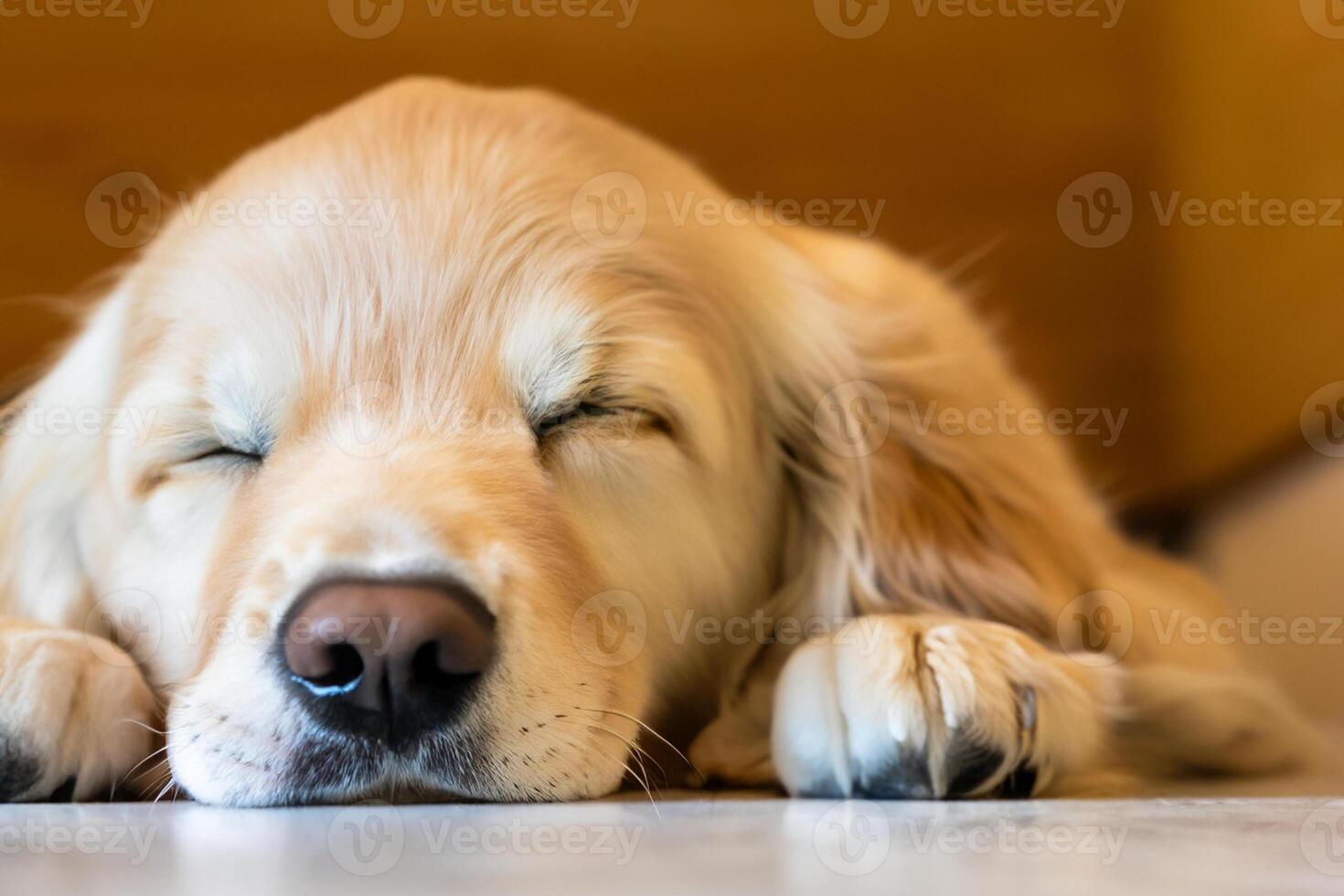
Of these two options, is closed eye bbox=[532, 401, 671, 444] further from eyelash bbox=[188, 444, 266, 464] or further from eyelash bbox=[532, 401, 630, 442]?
eyelash bbox=[188, 444, 266, 464]

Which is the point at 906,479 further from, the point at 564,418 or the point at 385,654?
the point at 385,654

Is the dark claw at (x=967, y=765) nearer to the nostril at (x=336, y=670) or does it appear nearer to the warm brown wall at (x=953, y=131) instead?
the nostril at (x=336, y=670)

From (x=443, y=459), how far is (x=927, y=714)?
2.33ft

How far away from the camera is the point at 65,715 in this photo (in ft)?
5.58

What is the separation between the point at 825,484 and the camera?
7.63 ft

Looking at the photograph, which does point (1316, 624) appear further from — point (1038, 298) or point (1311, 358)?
point (1038, 298)

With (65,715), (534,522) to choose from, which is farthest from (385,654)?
(65,715)

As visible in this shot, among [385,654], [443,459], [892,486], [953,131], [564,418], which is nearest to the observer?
[385,654]

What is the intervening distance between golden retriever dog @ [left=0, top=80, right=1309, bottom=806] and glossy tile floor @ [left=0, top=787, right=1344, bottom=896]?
0.14m

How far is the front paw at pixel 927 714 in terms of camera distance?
1.64 metres

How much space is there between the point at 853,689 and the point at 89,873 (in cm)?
95

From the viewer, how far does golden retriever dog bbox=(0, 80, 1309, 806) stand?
1.56 meters

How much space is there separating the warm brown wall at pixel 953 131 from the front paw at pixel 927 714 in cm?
251

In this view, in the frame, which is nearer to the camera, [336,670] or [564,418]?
[336,670]
